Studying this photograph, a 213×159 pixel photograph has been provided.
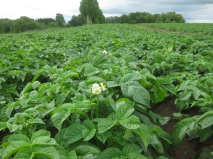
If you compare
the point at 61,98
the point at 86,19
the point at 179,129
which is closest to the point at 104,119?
the point at 61,98

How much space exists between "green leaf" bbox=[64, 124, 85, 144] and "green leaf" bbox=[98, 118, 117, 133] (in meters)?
0.16

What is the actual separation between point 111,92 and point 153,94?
0.54 meters

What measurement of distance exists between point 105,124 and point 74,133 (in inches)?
9.4

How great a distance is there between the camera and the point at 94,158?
135 cm

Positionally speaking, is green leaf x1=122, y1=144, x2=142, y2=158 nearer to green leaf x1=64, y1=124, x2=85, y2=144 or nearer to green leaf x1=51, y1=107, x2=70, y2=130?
green leaf x1=64, y1=124, x2=85, y2=144

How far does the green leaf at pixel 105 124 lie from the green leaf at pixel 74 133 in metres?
0.16

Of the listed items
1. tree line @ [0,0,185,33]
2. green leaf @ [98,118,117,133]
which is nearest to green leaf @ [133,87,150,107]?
green leaf @ [98,118,117,133]

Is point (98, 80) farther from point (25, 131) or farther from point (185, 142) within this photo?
point (185, 142)

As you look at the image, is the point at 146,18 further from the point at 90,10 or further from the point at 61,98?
the point at 61,98

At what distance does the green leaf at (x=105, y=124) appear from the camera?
4.64ft

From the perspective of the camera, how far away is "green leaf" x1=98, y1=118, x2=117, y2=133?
1.41 meters

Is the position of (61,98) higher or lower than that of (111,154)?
higher

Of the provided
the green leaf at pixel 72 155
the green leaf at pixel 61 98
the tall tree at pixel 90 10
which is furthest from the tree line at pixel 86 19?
the green leaf at pixel 72 155

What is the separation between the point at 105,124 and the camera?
1453 millimetres
